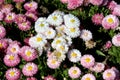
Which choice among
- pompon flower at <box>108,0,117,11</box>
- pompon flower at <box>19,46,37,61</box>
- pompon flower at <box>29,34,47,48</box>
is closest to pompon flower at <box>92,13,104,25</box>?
pompon flower at <box>108,0,117,11</box>

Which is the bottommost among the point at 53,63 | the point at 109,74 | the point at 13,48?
the point at 109,74

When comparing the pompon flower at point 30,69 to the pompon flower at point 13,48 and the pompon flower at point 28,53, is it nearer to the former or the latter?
the pompon flower at point 28,53

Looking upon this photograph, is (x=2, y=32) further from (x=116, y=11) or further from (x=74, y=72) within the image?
(x=116, y=11)

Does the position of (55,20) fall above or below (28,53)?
above

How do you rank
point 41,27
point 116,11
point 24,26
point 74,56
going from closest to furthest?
point 74,56
point 41,27
point 24,26
point 116,11

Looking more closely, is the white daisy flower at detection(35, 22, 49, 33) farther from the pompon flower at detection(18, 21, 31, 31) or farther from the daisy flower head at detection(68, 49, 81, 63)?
the daisy flower head at detection(68, 49, 81, 63)

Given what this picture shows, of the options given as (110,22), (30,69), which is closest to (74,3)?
(110,22)
